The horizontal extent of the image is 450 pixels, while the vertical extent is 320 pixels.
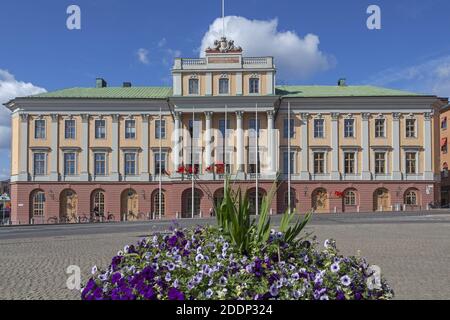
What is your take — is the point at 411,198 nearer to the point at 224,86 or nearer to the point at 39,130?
the point at 224,86

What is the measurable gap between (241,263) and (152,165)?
46.5m

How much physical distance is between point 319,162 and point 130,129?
19.9m

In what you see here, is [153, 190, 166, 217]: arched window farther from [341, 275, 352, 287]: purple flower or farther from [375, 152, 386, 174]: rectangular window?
[341, 275, 352, 287]: purple flower

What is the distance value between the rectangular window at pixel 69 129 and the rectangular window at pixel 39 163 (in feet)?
10.1

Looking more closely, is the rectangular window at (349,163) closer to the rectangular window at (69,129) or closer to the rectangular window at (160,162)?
the rectangular window at (160,162)

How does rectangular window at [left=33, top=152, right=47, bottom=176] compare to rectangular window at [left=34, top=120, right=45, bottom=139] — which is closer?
rectangular window at [left=33, top=152, right=47, bottom=176]

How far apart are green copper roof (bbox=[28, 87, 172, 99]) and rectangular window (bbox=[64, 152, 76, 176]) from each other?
241 inches

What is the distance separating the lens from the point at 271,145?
161 feet

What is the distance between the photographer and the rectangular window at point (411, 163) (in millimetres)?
50062

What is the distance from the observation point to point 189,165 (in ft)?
163

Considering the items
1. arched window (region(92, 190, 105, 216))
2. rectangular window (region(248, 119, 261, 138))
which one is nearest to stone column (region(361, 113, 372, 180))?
rectangular window (region(248, 119, 261, 138))

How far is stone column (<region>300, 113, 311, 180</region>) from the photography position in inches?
1956

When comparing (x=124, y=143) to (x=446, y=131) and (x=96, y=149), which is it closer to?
(x=96, y=149)

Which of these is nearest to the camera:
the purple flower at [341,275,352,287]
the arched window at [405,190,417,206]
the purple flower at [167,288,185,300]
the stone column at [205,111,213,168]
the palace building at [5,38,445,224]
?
the purple flower at [167,288,185,300]
